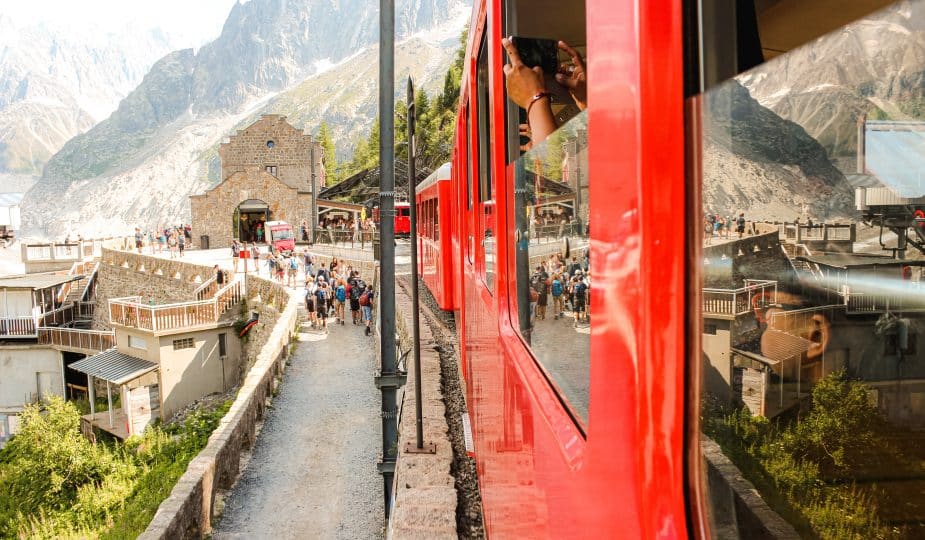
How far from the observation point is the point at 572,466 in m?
1.57

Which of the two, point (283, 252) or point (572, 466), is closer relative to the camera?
point (572, 466)

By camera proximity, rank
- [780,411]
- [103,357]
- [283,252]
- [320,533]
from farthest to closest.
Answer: [283,252], [103,357], [320,533], [780,411]

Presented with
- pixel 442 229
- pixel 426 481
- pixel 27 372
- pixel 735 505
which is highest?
pixel 442 229

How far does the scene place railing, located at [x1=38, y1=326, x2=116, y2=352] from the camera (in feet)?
108

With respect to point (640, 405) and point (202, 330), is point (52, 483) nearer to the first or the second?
point (202, 330)

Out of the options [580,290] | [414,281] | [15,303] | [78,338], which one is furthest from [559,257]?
[15,303]

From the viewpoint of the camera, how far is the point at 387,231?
25.0 ft

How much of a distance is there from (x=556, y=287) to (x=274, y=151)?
59721 mm

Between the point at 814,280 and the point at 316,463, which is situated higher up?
the point at 814,280

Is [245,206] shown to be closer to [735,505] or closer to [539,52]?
[539,52]

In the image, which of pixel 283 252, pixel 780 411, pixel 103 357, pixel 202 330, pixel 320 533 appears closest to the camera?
pixel 780 411

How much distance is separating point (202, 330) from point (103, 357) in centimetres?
481

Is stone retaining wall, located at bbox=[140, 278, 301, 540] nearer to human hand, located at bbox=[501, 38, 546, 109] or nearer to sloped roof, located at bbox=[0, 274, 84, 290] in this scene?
human hand, located at bbox=[501, 38, 546, 109]

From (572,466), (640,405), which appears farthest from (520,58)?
(640,405)
